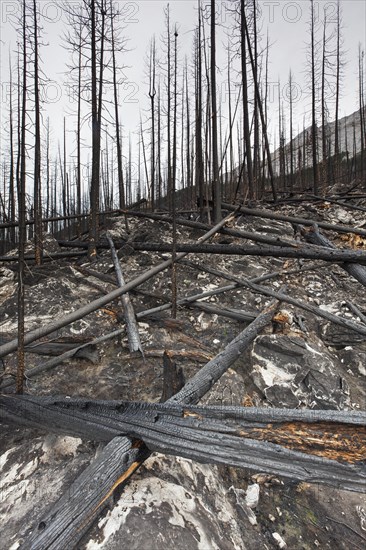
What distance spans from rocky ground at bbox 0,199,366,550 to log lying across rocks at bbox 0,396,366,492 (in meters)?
0.19

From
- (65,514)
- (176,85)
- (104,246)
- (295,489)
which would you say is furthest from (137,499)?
(176,85)

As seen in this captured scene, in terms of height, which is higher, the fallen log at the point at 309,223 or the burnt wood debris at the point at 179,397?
the fallen log at the point at 309,223

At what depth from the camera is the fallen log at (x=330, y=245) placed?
377 cm

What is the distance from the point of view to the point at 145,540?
1.10 meters

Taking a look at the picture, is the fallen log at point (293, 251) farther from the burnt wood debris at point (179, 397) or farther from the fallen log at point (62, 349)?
the fallen log at point (62, 349)

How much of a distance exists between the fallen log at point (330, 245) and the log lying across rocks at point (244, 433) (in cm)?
293

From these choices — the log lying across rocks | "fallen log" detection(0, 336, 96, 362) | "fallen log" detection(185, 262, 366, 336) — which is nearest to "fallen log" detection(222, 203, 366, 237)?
"fallen log" detection(185, 262, 366, 336)

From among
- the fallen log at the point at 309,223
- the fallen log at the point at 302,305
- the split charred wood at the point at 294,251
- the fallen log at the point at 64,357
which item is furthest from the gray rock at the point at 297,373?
the fallen log at the point at 309,223

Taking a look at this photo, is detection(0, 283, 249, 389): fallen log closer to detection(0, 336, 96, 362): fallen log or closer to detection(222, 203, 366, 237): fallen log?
detection(0, 336, 96, 362): fallen log

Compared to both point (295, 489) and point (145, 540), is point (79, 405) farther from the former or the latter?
point (295, 489)

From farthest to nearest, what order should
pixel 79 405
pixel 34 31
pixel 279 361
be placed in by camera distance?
1. pixel 34 31
2. pixel 279 361
3. pixel 79 405

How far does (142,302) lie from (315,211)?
6.42 meters

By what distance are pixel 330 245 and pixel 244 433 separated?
410 cm

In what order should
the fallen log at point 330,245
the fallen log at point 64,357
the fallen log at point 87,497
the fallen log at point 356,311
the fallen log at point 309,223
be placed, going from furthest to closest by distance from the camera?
1. the fallen log at point 309,223
2. the fallen log at point 330,245
3. the fallen log at point 356,311
4. the fallen log at point 64,357
5. the fallen log at point 87,497
